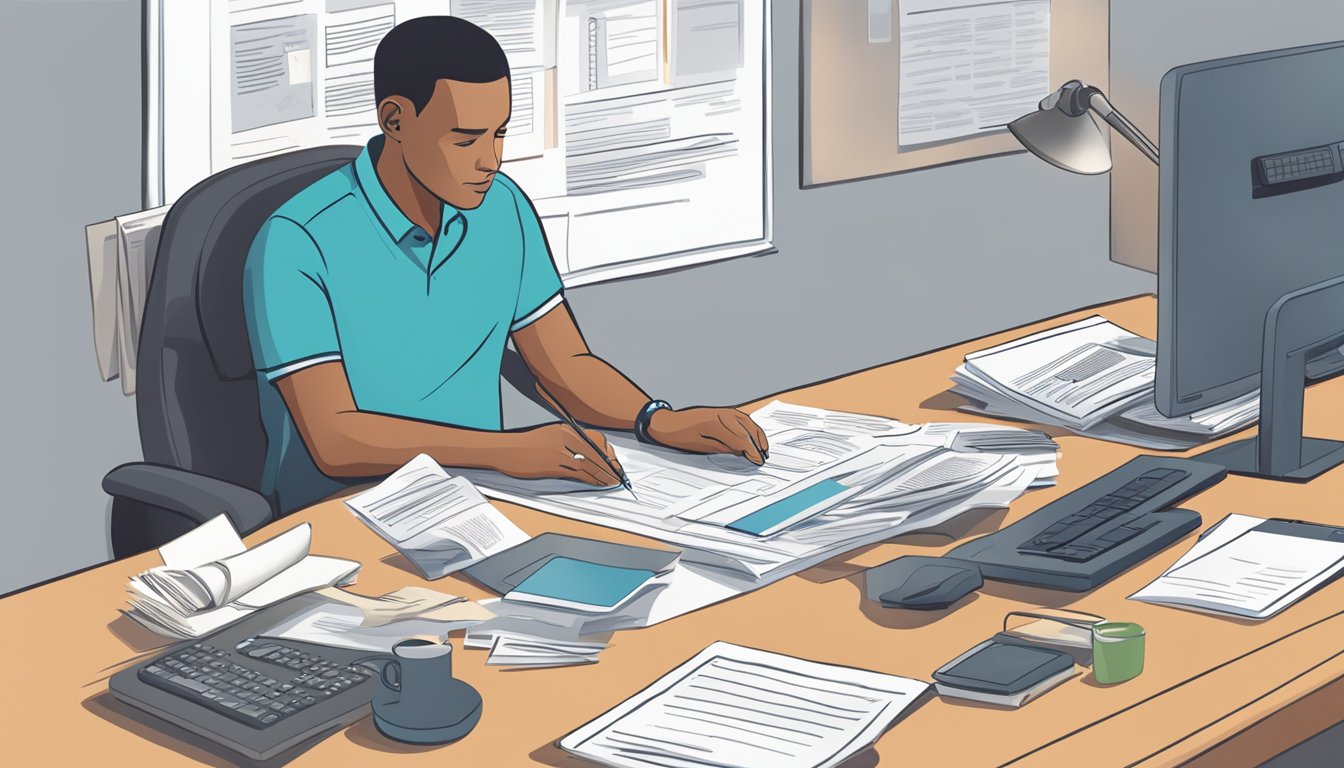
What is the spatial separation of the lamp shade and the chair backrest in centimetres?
111

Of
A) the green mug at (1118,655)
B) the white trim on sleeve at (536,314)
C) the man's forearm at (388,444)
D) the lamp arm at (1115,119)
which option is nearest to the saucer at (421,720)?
the green mug at (1118,655)

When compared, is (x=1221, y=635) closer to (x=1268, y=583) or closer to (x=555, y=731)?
(x=1268, y=583)

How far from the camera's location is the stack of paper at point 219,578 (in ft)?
4.45

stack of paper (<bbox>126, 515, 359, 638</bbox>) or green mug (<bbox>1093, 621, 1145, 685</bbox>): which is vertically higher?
stack of paper (<bbox>126, 515, 359, 638</bbox>)

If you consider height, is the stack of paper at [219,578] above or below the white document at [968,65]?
below

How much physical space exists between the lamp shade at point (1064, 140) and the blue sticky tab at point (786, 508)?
731 mm

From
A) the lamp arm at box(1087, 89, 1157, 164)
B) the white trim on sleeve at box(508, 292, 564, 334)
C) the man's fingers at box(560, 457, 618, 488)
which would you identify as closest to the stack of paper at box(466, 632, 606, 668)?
the man's fingers at box(560, 457, 618, 488)

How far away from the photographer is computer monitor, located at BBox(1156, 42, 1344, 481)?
1.63 meters

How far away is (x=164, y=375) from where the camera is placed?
1921mm

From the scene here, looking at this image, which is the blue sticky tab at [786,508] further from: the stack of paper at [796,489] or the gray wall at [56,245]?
the gray wall at [56,245]

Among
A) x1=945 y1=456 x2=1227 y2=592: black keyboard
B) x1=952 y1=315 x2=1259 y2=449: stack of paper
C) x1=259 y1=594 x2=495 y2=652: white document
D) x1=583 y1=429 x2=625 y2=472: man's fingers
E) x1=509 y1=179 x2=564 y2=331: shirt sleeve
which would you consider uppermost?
x1=509 y1=179 x2=564 y2=331: shirt sleeve

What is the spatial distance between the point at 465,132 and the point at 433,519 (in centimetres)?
66

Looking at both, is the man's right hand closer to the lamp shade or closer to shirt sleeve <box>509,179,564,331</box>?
shirt sleeve <box>509,179,564,331</box>

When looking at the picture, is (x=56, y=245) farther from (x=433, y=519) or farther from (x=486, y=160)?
(x=433, y=519)
